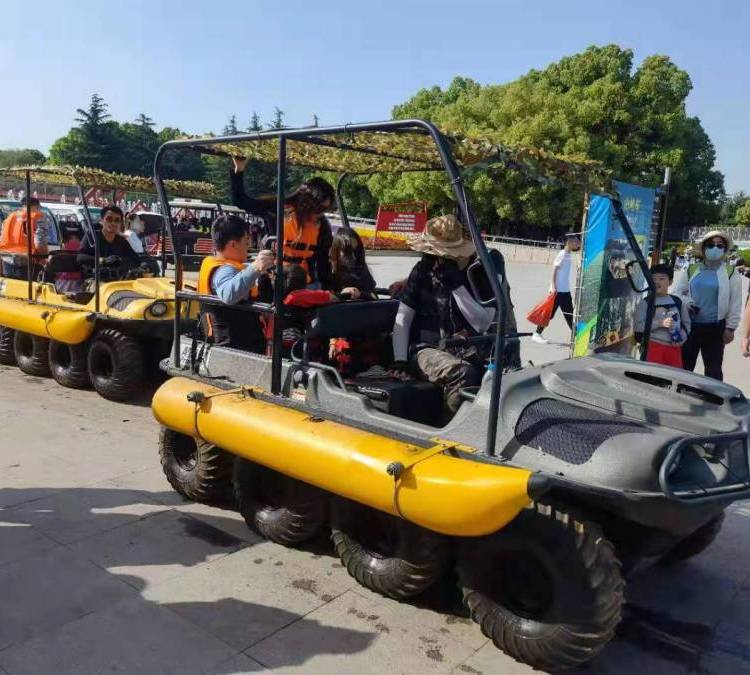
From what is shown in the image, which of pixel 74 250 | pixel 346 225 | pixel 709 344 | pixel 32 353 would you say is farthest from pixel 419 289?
pixel 74 250

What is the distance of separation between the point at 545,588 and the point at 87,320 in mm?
5781

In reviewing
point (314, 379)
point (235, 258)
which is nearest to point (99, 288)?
point (235, 258)

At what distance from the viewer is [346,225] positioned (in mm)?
5711

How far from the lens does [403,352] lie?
13.6ft

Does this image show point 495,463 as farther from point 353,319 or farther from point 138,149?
point 138,149

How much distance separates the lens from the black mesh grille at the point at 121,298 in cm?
725

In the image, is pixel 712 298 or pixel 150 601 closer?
pixel 150 601

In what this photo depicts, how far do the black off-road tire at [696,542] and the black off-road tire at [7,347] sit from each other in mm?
7689

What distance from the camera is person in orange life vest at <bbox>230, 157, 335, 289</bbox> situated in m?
4.71

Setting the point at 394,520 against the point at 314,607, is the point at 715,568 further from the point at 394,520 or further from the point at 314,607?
the point at 314,607

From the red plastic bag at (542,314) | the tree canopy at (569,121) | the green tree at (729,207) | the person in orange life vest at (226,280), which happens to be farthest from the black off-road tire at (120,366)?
the green tree at (729,207)

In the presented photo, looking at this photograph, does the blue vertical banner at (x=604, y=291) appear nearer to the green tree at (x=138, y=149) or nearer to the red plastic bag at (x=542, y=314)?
the red plastic bag at (x=542, y=314)

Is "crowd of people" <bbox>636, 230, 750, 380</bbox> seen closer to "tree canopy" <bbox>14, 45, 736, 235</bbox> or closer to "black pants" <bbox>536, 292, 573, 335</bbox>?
"black pants" <bbox>536, 292, 573, 335</bbox>

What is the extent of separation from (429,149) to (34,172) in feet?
18.4
